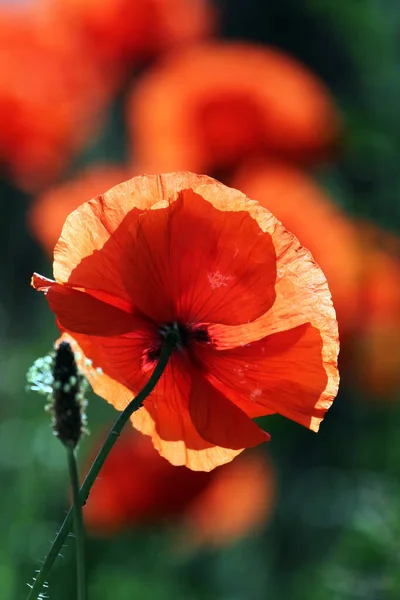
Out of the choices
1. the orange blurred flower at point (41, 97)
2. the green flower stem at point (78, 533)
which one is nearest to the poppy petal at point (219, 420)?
the green flower stem at point (78, 533)

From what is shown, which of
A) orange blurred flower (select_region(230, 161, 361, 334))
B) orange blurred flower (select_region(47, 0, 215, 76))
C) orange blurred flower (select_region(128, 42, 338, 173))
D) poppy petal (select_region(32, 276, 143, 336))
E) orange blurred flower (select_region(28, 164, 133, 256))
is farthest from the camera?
orange blurred flower (select_region(47, 0, 215, 76))

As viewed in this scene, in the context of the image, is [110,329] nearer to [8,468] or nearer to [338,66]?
[8,468]

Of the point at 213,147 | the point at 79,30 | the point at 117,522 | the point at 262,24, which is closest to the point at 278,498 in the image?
the point at 117,522

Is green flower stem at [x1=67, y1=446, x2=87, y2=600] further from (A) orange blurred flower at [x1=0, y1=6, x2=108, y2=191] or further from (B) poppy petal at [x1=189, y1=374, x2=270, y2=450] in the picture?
(A) orange blurred flower at [x1=0, y1=6, x2=108, y2=191]

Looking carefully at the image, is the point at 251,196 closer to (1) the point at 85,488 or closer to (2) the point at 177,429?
(2) the point at 177,429

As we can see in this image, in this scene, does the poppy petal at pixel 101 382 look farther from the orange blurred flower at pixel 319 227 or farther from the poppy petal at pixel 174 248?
the orange blurred flower at pixel 319 227

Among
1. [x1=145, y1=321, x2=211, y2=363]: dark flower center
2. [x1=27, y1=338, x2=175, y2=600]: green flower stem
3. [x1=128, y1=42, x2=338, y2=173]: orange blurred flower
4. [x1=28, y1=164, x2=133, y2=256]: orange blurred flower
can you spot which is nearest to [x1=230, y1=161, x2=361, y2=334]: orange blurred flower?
[x1=128, y1=42, x2=338, y2=173]: orange blurred flower
